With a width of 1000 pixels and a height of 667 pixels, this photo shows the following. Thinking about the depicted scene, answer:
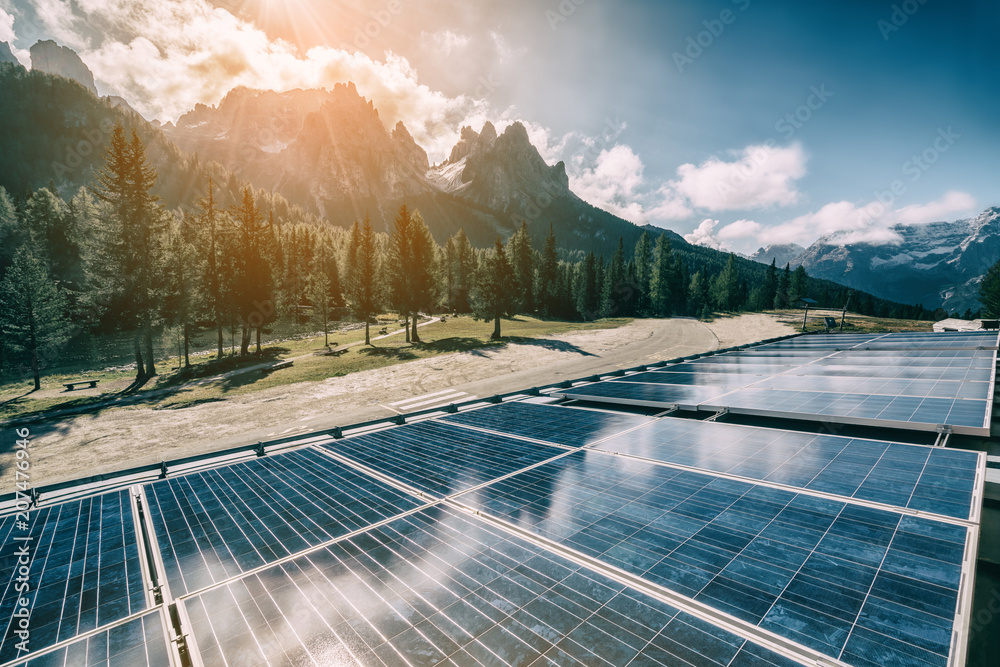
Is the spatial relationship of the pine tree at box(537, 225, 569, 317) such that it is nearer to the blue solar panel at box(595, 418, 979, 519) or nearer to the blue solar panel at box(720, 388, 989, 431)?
the blue solar panel at box(720, 388, 989, 431)

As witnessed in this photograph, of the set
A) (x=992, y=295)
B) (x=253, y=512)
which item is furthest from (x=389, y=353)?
(x=992, y=295)

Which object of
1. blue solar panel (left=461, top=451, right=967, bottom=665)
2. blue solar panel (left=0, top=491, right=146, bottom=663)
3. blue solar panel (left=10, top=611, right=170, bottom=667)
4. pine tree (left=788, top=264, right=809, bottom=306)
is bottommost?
blue solar panel (left=0, top=491, right=146, bottom=663)

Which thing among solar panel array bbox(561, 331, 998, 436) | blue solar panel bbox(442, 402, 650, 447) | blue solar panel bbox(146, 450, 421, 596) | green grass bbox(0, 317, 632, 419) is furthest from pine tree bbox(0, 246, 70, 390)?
solar panel array bbox(561, 331, 998, 436)

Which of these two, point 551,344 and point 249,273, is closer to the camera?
point 249,273

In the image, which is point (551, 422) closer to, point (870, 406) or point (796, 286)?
point (870, 406)

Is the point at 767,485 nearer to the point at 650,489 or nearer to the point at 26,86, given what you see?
the point at 650,489

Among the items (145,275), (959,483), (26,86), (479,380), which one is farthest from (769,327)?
(26,86)

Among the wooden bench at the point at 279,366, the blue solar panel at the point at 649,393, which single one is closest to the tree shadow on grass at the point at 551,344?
the wooden bench at the point at 279,366
